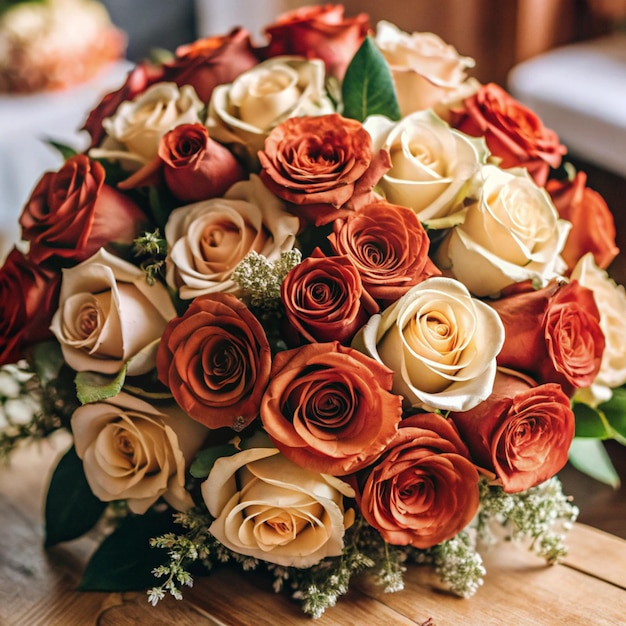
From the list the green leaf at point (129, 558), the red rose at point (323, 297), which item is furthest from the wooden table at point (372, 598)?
the red rose at point (323, 297)

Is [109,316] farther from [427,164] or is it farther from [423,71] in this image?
[423,71]

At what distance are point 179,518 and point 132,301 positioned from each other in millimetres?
201

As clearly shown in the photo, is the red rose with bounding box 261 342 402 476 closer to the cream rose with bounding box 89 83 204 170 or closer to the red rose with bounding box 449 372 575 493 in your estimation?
the red rose with bounding box 449 372 575 493

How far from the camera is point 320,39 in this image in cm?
85

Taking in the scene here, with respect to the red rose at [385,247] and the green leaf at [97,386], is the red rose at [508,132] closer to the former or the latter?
the red rose at [385,247]

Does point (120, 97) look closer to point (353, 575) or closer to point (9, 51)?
point (353, 575)

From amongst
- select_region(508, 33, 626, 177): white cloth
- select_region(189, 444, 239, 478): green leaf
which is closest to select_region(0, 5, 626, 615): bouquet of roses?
select_region(189, 444, 239, 478): green leaf

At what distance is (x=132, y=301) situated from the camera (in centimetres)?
69

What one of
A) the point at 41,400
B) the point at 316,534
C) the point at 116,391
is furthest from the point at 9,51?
the point at 316,534

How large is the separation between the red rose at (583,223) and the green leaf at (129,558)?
0.52m

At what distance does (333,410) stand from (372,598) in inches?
8.8

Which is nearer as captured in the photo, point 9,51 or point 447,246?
point 447,246

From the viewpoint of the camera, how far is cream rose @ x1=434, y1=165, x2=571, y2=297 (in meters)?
0.68

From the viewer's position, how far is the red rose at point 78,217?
2.34ft
